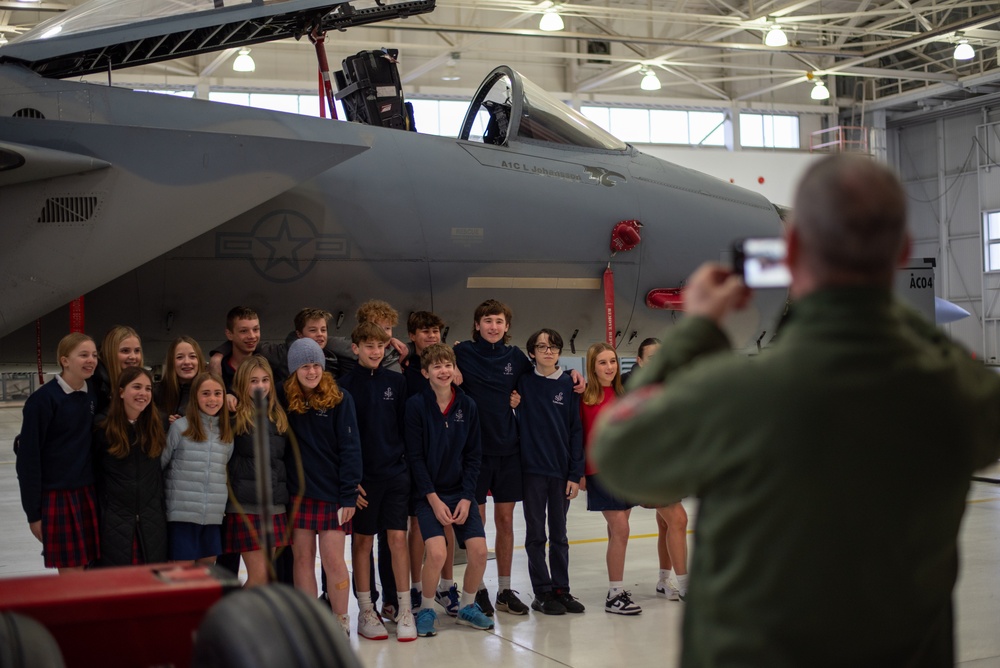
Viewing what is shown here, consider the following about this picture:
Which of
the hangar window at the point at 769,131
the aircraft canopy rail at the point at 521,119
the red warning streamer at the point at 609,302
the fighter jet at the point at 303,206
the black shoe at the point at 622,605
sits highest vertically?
the hangar window at the point at 769,131

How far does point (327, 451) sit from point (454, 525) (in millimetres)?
1046

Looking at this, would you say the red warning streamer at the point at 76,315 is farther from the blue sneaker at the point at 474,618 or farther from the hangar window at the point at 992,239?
the hangar window at the point at 992,239

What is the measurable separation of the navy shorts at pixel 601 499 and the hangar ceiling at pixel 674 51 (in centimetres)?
1871

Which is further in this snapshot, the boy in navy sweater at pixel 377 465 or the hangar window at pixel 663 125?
the hangar window at pixel 663 125

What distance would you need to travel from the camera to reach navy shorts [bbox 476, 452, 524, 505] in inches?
267

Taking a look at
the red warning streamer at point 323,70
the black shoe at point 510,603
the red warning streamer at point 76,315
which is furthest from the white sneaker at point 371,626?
the red warning streamer at point 323,70

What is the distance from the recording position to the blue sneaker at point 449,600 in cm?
654

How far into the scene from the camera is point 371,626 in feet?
19.7

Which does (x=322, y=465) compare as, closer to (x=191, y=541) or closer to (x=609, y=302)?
(x=191, y=541)

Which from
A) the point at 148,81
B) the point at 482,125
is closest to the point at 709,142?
the point at 148,81

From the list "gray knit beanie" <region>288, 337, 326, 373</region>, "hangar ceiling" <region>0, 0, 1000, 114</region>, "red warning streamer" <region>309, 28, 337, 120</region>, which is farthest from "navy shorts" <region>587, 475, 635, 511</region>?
"hangar ceiling" <region>0, 0, 1000, 114</region>

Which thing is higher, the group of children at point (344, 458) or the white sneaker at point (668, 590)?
the group of children at point (344, 458)

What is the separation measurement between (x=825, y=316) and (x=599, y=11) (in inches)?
983

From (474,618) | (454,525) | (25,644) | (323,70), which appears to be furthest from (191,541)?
(323,70)
